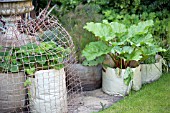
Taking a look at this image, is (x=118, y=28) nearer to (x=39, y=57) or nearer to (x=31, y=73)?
(x=39, y=57)

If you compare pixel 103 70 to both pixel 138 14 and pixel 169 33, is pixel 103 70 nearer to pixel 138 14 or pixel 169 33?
pixel 169 33

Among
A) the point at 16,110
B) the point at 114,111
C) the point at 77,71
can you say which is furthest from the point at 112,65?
the point at 16,110

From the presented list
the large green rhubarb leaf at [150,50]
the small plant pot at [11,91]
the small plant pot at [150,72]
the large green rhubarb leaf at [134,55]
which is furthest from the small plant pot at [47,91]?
the small plant pot at [150,72]

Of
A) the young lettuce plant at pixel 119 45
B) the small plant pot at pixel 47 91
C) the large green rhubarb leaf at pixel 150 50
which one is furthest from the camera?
the large green rhubarb leaf at pixel 150 50

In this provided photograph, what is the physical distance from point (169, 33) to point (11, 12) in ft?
6.95

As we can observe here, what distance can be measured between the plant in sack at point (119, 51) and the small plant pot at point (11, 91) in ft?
2.61

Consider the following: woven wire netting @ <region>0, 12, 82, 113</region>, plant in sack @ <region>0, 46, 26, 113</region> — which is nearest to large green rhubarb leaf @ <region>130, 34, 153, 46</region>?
woven wire netting @ <region>0, 12, 82, 113</region>

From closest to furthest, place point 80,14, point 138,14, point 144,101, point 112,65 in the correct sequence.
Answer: point 144,101
point 112,65
point 80,14
point 138,14

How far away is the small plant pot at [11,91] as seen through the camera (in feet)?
11.6

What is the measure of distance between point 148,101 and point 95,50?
0.77 metres

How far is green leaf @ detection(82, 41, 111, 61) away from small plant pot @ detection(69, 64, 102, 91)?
0.21 metres

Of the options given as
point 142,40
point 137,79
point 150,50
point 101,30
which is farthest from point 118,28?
point 137,79

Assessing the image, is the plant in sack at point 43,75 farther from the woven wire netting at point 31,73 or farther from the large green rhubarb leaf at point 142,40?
the large green rhubarb leaf at point 142,40

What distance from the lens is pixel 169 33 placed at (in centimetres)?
498
